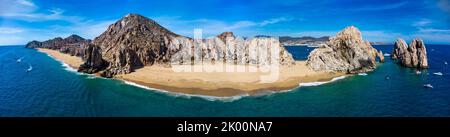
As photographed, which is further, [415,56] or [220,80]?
[415,56]

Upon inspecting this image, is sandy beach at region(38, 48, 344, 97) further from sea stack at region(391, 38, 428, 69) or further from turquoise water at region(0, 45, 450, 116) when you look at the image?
sea stack at region(391, 38, 428, 69)

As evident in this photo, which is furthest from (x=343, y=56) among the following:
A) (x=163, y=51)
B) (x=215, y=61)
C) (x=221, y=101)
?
(x=163, y=51)

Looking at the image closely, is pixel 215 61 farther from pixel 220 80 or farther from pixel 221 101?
pixel 221 101

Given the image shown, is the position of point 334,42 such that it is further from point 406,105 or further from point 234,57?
point 406,105

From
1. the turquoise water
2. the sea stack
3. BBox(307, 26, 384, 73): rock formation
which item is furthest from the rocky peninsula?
the sea stack

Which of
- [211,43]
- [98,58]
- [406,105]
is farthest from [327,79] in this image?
[98,58]

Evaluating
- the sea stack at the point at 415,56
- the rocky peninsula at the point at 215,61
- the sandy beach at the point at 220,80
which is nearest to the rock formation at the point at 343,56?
the rocky peninsula at the point at 215,61
